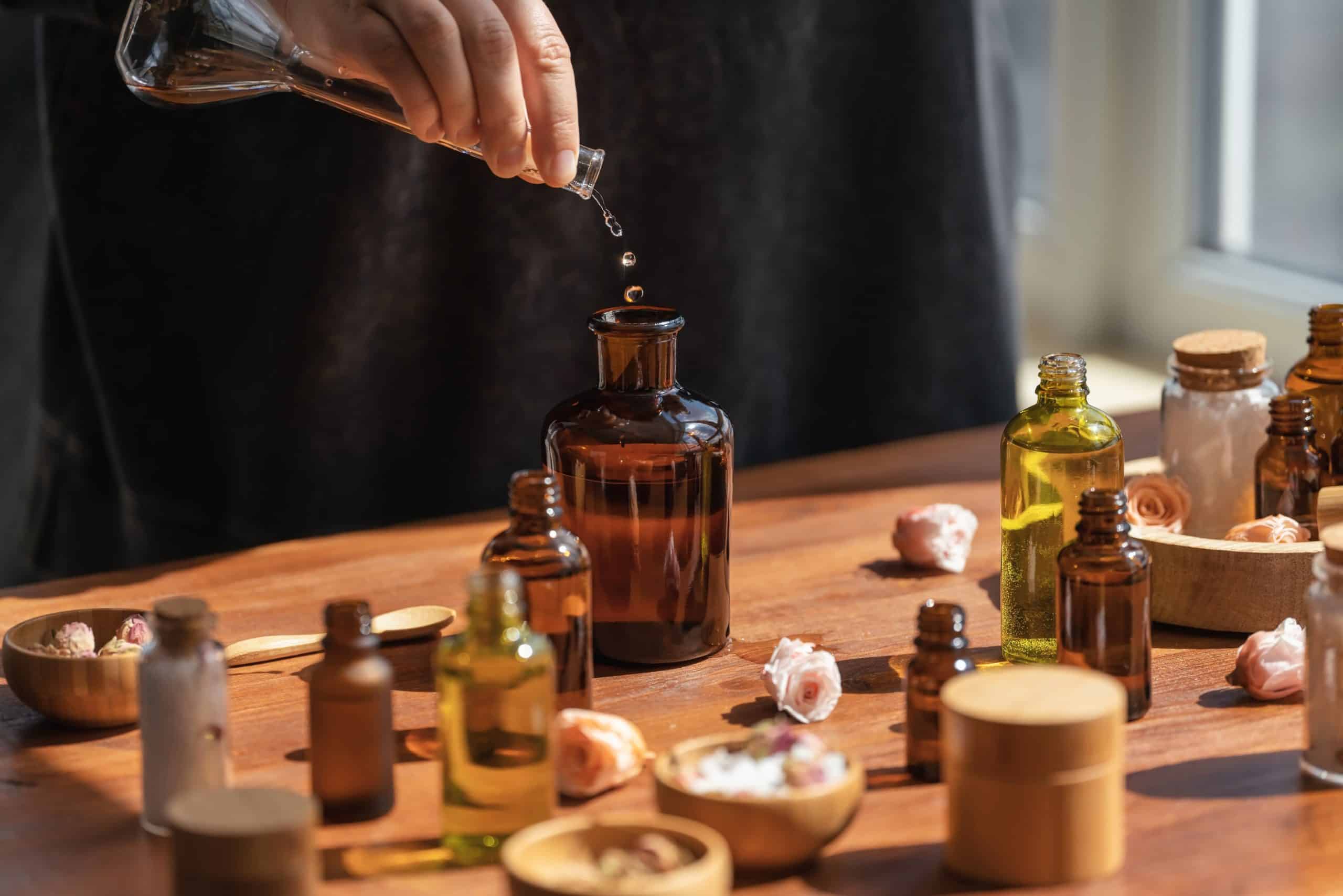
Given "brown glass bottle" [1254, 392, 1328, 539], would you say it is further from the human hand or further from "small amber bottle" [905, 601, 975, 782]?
the human hand

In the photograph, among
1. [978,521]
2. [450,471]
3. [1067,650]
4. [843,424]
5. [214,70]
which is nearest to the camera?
[1067,650]

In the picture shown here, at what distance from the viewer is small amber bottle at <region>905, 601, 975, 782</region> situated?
89 cm

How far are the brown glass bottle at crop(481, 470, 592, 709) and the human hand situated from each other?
0.97 ft

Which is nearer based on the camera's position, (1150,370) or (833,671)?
(833,671)

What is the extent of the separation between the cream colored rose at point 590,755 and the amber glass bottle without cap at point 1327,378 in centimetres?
65

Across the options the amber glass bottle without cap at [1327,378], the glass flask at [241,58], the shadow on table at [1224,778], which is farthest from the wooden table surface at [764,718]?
the glass flask at [241,58]

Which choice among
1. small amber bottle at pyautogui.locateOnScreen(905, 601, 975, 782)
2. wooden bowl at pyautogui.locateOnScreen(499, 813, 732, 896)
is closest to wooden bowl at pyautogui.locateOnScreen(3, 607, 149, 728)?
wooden bowl at pyautogui.locateOnScreen(499, 813, 732, 896)

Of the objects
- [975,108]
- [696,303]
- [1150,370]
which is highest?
[975,108]

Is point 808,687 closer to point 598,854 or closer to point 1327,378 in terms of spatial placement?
point 598,854

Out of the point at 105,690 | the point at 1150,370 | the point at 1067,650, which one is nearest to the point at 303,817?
the point at 105,690

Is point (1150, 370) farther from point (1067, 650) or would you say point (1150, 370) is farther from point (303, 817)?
point (303, 817)

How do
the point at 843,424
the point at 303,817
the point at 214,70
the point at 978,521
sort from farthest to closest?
the point at 843,424, the point at 978,521, the point at 214,70, the point at 303,817

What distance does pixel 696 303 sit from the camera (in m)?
1.82

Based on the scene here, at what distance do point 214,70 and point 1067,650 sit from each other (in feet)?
2.46
